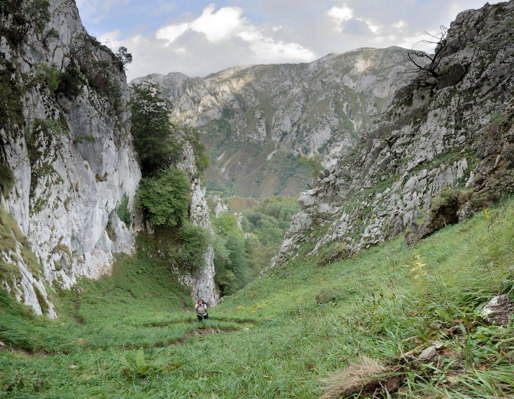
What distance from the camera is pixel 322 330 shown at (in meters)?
6.12

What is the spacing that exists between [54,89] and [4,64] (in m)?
5.73

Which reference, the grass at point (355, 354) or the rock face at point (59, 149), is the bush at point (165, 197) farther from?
the grass at point (355, 354)

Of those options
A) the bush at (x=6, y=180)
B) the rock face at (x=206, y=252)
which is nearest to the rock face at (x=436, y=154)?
the rock face at (x=206, y=252)

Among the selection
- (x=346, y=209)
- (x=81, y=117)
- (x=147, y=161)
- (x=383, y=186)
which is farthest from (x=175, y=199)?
(x=383, y=186)

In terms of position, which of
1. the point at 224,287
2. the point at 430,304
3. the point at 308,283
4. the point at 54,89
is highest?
the point at 54,89

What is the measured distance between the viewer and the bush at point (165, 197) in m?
36.9

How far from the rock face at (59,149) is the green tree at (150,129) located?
4.99 m

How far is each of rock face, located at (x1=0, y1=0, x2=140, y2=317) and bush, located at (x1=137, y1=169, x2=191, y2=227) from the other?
2.41 metres

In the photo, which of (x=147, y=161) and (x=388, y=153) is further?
(x=147, y=161)

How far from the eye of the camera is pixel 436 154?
2142cm

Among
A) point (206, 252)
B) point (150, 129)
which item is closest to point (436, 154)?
point (206, 252)

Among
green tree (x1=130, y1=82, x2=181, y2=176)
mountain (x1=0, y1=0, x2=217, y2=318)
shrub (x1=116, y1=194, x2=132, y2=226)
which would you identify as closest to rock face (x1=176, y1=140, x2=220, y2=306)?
mountain (x1=0, y1=0, x2=217, y2=318)

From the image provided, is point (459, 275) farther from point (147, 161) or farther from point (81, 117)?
point (147, 161)

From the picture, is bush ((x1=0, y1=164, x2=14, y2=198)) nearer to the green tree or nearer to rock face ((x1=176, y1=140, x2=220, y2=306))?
rock face ((x1=176, y1=140, x2=220, y2=306))
